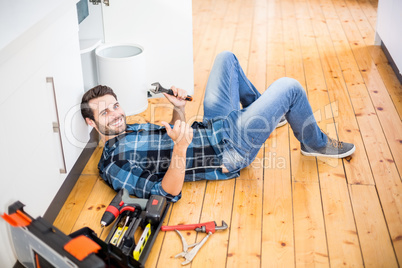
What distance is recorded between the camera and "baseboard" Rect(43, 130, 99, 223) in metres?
1.98

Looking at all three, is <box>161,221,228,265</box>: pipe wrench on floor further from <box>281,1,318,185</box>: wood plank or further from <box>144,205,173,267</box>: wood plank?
<box>281,1,318,185</box>: wood plank

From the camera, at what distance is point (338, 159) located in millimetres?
2395

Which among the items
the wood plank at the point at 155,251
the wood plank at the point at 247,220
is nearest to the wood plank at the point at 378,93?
the wood plank at the point at 247,220

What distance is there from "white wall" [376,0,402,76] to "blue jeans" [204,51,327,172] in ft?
3.86

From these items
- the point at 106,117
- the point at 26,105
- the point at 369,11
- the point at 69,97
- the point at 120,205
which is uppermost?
the point at 26,105

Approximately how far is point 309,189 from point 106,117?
96 cm

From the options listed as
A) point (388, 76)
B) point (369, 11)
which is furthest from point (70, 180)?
point (369, 11)

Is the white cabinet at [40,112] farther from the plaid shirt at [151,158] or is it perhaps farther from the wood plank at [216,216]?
the wood plank at [216,216]

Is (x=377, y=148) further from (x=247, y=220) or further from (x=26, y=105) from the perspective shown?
(x=26, y=105)

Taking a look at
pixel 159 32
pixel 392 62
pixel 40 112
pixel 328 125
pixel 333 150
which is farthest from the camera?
pixel 392 62

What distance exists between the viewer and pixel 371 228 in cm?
194

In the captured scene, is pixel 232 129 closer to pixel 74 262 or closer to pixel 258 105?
pixel 258 105

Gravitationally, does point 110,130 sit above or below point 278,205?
above

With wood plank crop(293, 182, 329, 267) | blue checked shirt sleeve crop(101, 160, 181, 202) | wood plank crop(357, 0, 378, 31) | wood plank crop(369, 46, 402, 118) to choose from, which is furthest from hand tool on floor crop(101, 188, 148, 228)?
wood plank crop(357, 0, 378, 31)
